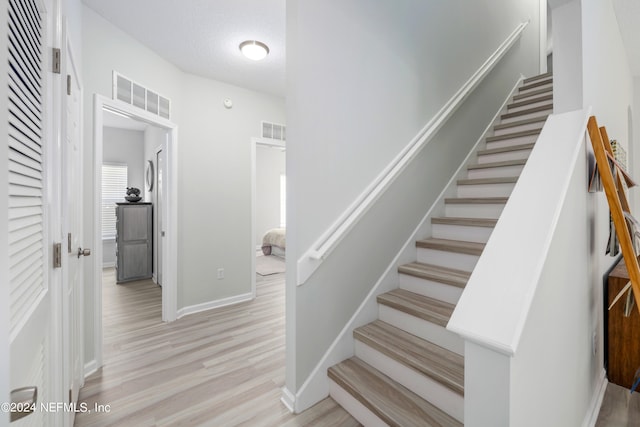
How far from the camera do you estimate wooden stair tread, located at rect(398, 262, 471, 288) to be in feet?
5.90

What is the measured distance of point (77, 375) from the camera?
184cm

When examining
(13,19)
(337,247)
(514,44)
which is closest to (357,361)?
(337,247)

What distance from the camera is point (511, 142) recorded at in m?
2.84

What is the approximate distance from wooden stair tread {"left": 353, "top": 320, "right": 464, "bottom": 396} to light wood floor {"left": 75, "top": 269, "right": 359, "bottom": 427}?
452 millimetres

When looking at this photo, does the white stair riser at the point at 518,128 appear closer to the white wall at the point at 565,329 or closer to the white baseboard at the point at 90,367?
the white wall at the point at 565,329

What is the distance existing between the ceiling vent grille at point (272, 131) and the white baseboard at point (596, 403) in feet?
12.7

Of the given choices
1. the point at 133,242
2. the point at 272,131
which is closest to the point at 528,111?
the point at 272,131

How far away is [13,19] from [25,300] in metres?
0.74

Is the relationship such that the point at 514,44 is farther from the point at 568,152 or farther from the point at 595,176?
the point at 568,152

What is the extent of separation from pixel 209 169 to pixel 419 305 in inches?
110

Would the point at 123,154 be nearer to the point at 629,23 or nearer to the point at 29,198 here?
the point at 29,198

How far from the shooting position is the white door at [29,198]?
68 cm

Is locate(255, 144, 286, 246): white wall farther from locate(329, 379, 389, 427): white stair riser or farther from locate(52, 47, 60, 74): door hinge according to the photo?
locate(52, 47, 60, 74): door hinge

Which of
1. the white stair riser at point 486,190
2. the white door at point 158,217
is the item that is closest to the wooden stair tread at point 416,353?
the white stair riser at point 486,190
